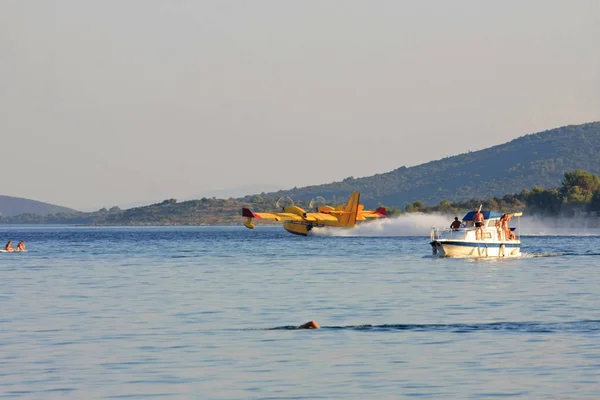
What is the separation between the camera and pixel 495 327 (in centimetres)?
4141

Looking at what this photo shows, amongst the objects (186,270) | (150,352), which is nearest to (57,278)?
(186,270)

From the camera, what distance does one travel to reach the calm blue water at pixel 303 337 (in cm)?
2894

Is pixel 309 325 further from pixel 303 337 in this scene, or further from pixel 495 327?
pixel 495 327

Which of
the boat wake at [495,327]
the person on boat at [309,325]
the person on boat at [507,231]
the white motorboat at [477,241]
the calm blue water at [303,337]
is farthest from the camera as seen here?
the person on boat at [507,231]

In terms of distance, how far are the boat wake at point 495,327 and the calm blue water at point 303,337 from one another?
0.22ft

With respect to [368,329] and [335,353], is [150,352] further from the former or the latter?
[368,329]

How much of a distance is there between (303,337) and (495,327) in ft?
23.0

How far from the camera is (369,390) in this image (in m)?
28.2

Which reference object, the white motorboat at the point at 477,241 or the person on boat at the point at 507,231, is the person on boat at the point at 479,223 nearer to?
the white motorboat at the point at 477,241

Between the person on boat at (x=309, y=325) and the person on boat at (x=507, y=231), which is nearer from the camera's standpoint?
the person on boat at (x=309, y=325)

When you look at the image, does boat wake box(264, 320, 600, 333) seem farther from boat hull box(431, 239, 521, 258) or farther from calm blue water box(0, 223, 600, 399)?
boat hull box(431, 239, 521, 258)

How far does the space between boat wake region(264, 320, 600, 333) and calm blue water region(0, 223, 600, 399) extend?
0.07 meters

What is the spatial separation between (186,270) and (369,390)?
57.7 metres

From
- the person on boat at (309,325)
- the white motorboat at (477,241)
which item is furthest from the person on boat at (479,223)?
the person on boat at (309,325)
